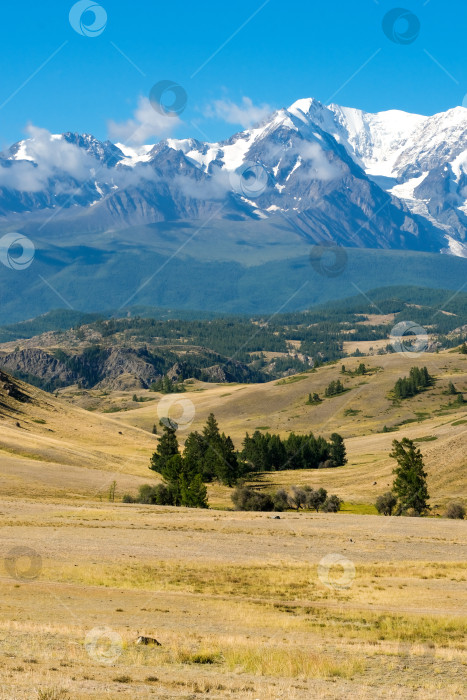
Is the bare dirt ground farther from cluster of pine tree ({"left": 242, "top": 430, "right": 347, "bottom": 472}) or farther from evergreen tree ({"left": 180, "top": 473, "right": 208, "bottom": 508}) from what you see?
cluster of pine tree ({"left": 242, "top": 430, "right": 347, "bottom": 472})

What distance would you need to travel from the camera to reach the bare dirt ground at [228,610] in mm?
22844

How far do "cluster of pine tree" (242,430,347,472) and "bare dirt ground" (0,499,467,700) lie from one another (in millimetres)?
81000

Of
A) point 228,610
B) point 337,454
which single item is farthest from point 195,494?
point 337,454

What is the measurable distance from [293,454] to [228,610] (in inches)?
4659

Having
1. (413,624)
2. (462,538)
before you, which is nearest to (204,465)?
(462,538)

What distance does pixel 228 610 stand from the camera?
1374 inches

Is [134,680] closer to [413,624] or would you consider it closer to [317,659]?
[317,659]

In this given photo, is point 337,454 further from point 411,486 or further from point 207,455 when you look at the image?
point 411,486

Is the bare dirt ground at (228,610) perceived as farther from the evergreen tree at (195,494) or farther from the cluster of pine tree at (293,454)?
the cluster of pine tree at (293,454)

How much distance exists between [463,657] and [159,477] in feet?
307

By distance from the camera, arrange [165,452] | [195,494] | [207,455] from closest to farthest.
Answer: [195,494] → [165,452] → [207,455]

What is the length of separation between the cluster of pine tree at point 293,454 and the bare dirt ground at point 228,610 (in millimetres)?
81000

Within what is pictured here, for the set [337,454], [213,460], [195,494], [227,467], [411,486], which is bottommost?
[195,494]

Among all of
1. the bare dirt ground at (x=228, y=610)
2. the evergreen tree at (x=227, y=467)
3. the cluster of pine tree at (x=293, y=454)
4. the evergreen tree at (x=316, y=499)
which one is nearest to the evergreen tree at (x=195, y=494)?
the evergreen tree at (x=316, y=499)
